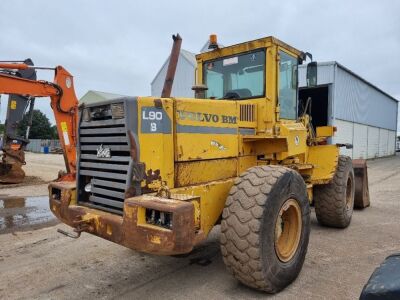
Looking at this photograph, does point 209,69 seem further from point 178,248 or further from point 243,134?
point 178,248

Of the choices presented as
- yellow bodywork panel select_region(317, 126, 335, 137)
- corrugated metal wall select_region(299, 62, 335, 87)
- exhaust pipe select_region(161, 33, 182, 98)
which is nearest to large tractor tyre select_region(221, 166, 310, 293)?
exhaust pipe select_region(161, 33, 182, 98)

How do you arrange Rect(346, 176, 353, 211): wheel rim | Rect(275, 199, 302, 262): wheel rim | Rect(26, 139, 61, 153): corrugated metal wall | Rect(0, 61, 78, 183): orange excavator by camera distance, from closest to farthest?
Rect(275, 199, 302, 262): wheel rim → Rect(346, 176, 353, 211): wheel rim → Rect(0, 61, 78, 183): orange excavator → Rect(26, 139, 61, 153): corrugated metal wall

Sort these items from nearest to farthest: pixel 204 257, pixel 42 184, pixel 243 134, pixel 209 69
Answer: pixel 243 134
pixel 204 257
pixel 209 69
pixel 42 184

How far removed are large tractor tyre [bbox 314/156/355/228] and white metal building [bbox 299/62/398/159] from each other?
5.29 m

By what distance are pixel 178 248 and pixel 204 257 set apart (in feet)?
6.31

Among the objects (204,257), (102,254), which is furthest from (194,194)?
(102,254)

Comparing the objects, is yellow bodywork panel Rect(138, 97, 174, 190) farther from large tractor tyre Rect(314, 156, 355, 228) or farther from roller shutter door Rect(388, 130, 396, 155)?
roller shutter door Rect(388, 130, 396, 155)

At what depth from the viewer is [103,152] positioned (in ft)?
12.7

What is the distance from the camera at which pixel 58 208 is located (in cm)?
425

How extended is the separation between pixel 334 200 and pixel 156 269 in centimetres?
327

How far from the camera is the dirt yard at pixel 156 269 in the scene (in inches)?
152

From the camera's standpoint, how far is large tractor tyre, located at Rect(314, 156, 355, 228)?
6164 millimetres

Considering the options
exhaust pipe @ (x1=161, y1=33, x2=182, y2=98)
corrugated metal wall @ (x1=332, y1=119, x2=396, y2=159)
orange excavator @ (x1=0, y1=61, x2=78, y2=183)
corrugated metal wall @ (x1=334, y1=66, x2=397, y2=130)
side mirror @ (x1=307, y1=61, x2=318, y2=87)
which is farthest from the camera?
corrugated metal wall @ (x1=332, y1=119, x2=396, y2=159)

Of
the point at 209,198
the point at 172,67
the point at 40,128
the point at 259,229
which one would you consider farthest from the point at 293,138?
the point at 40,128
